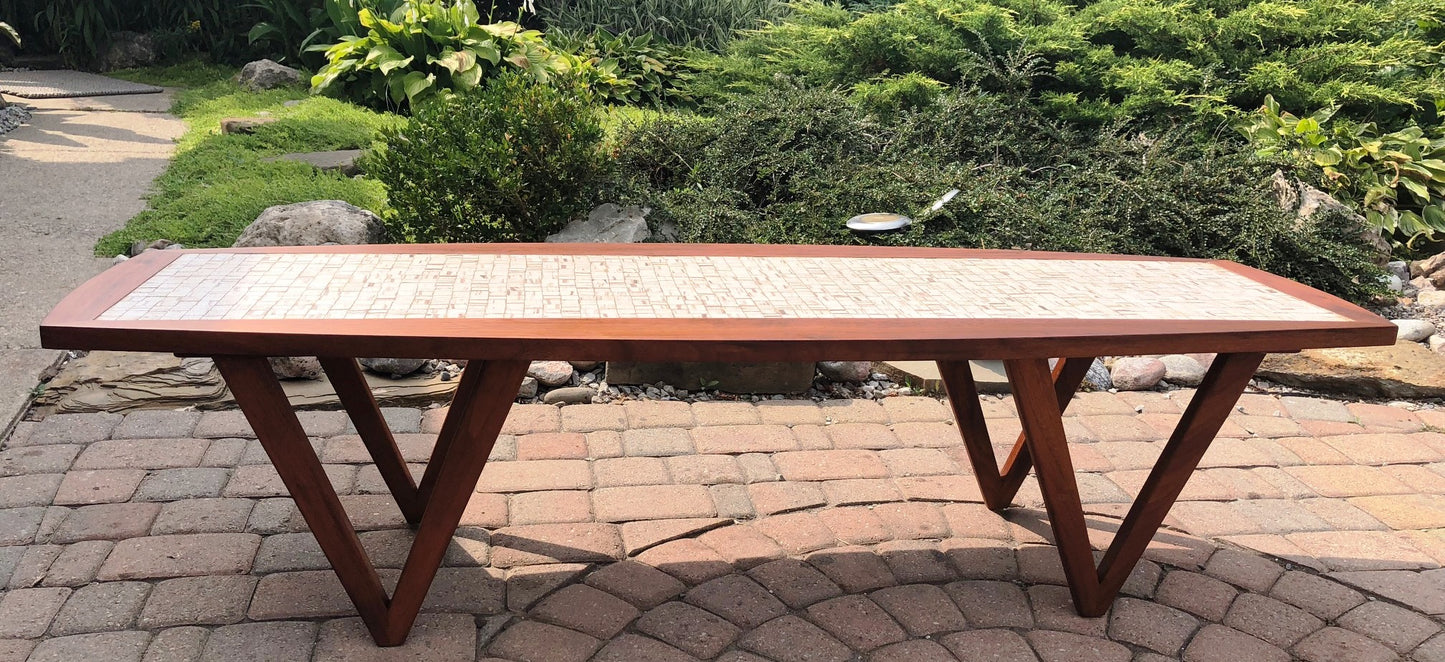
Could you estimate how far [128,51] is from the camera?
11.1m

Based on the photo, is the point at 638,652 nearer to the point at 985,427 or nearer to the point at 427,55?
the point at 985,427

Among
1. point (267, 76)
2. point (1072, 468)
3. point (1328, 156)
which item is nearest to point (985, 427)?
point (1072, 468)

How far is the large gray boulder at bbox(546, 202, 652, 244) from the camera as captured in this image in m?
4.63

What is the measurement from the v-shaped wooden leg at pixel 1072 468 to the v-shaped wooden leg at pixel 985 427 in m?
0.36

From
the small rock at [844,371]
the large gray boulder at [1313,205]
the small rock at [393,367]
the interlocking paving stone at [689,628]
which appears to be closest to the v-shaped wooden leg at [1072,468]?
the interlocking paving stone at [689,628]

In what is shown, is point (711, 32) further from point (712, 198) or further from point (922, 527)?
point (922, 527)

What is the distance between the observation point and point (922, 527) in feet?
9.69

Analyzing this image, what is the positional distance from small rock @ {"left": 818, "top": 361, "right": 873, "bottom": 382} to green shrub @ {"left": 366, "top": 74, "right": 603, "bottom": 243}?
1486 mm

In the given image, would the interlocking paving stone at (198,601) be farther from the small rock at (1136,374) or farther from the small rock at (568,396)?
the small rock at (1136,374)

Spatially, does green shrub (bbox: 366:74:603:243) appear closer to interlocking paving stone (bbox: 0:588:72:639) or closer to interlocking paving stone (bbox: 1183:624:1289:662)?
interlocking paving stone (bbox: 0:588:72:639)

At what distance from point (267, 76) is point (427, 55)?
2.43 m

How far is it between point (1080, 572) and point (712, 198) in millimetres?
2768

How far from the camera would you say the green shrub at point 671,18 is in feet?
33.0

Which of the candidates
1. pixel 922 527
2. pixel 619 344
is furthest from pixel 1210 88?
pixel 619 344
